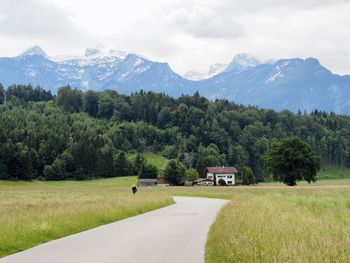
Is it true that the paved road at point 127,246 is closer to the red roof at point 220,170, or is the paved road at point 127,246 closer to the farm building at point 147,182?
the farm building at point 147,182

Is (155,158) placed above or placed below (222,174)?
above

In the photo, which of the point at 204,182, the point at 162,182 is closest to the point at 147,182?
the point at 162,182

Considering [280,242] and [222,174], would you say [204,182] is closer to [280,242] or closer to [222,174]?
[222,174]

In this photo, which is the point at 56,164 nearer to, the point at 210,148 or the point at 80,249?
the point at 210,148

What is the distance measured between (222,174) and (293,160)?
79.4 metres

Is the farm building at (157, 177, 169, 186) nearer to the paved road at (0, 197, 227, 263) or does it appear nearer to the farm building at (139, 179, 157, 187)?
the farm building at (139, 179, 157, 187)

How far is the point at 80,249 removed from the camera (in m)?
15.2

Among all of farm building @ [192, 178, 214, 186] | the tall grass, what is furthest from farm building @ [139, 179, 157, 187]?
the tall grass

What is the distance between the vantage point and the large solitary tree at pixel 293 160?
84744mm

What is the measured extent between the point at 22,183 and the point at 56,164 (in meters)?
16.2

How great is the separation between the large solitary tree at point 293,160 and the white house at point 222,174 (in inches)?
2921

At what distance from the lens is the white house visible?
162625 millimetres

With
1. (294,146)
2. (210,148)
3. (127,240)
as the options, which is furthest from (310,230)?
(210,148)

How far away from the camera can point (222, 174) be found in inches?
6437
